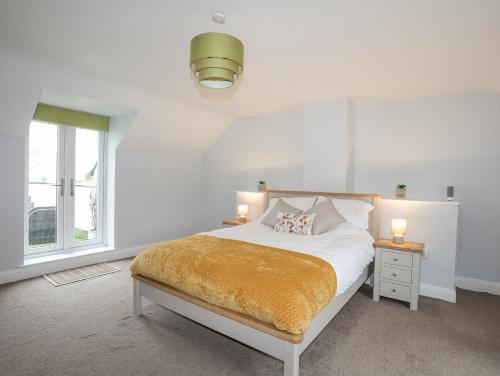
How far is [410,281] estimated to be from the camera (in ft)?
9.56

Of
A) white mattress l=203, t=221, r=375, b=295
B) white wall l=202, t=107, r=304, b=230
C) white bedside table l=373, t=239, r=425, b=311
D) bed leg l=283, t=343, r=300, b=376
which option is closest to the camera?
bed leg l=283, t=343, r=300, b=376

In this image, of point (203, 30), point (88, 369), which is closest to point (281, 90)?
point (203, 30)

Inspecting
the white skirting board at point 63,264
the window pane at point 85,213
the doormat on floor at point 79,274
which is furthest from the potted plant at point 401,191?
the window pane at point 85,213

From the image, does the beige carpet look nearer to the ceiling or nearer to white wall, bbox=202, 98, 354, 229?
white wall, bbox=202, 98, 354, 229

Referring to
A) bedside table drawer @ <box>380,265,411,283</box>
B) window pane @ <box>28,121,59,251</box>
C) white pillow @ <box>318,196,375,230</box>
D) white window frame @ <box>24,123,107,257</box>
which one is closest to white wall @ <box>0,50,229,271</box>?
window pane @ <box>28,121,59,251</box>

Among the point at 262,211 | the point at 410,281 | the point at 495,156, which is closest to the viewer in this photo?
the point at 410,281

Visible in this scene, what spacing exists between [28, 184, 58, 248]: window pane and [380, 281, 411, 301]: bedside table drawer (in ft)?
14.4

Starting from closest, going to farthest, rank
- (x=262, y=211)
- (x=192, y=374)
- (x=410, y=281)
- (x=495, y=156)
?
(x=192, y=374) → (x=410, y=281) → (x=495, y=156) → (x=262, y=211)

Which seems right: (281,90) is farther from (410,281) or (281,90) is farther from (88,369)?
(88,369)

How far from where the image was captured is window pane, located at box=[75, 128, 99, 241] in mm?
4384

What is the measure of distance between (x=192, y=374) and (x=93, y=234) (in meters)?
3.47

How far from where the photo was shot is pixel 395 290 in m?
2.99

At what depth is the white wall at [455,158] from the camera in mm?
3221

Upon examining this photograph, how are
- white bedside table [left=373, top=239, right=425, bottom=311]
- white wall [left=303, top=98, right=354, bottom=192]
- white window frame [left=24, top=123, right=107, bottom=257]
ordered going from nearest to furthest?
white bedside table [left=373, top=239, right=425, bottom=311], white wall [left=303, top=98, right=354, bottom=192], white window frame [left=24, top=123, right=107, bottom=257]
